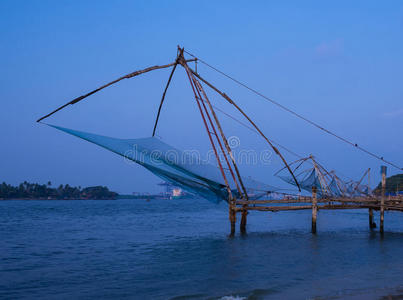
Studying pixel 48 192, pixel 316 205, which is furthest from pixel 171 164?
pixel 48 192

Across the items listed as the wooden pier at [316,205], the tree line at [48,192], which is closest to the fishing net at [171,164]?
the wooden pier at [316,205]

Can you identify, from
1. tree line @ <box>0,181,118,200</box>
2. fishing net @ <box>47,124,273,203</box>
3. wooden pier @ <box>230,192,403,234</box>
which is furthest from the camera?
tree line @ <box>0,181,118,200</box>

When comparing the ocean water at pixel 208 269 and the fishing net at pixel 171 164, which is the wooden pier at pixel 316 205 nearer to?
the ocean water at pixel 208 269

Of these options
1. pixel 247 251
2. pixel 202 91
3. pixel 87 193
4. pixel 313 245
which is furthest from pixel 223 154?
pixel 87 193

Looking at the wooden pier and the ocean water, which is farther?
the wooden pier

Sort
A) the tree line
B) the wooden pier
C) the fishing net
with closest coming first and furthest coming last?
the fishing net → the wooden pier → the tree line

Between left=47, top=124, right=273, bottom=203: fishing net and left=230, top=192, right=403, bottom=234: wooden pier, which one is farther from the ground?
left=47, top=124, right=273, bottom=203: fishing net

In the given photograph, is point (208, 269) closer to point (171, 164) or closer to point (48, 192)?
point (171, 164)

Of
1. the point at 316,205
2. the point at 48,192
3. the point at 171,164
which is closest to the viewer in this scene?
the point at 171,164

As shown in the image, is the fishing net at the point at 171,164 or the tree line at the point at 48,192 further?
the tree line at the point at 48,192

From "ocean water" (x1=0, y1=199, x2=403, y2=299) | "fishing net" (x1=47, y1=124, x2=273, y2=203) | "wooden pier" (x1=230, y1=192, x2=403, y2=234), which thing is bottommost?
"ocean water" (x1=0, y1=199, x2=403, y2=299)

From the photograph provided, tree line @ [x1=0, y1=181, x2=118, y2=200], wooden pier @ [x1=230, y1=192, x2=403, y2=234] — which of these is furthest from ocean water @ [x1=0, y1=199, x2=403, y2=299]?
tree line @ [x1=0, y1=181, x2=118, y2=200]

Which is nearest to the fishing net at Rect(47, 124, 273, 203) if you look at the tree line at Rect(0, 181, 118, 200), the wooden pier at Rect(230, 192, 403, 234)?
the wooden pier at Rect(230, 192, 403, 234)

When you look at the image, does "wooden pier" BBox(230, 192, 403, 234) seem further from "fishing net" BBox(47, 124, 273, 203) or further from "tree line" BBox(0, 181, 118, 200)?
"tree line" BBox(0, 181, 118, 200)
